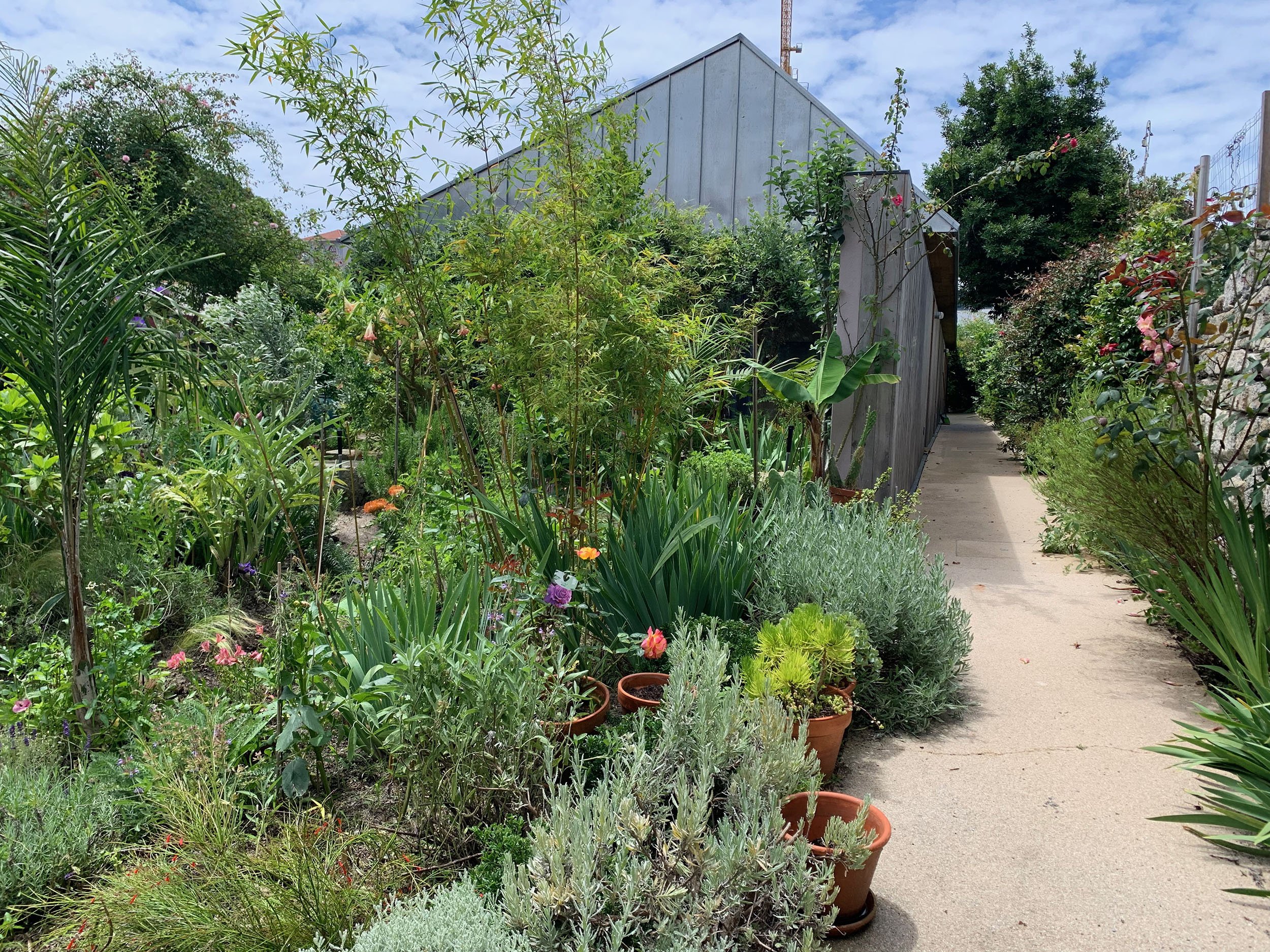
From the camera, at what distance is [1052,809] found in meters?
2.66

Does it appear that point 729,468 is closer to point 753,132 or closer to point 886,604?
point 886,604

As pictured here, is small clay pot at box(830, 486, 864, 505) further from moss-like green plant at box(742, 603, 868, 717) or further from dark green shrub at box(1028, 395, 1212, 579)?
moss-like green plant at box(742, 603, 868, 717)

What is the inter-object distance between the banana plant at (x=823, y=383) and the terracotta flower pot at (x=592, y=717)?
9.95 ft

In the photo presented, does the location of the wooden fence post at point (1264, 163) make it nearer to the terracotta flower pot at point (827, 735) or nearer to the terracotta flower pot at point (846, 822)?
the terracotta flower pot at point (827, 735)

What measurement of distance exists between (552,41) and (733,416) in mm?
5042

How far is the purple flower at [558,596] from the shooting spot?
2947mm

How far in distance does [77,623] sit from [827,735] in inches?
102

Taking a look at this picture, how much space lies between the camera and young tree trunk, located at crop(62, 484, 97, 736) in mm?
2596

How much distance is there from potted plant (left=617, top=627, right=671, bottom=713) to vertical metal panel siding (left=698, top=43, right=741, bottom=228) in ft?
22.9

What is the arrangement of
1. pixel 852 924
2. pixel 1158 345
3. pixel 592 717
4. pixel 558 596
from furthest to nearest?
pixel 1158 345 < pixel 558 596 < pixel 592 717 < pixel 852 924

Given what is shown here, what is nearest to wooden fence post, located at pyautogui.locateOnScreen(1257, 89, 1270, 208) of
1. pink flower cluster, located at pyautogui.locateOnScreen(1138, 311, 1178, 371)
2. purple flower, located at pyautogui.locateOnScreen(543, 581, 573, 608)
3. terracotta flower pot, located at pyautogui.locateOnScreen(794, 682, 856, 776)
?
pink flower cluster, located at pyautogui.locateOnScreen(1138, 311, 1178, 371)

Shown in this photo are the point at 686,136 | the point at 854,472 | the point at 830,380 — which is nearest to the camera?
the point at 830,380

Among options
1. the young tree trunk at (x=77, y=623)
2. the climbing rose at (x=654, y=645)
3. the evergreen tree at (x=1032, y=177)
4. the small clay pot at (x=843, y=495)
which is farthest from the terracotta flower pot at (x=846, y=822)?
the evergreen tree at (x=1032, y=177)

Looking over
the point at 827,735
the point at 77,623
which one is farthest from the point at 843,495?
the point at 77,623
